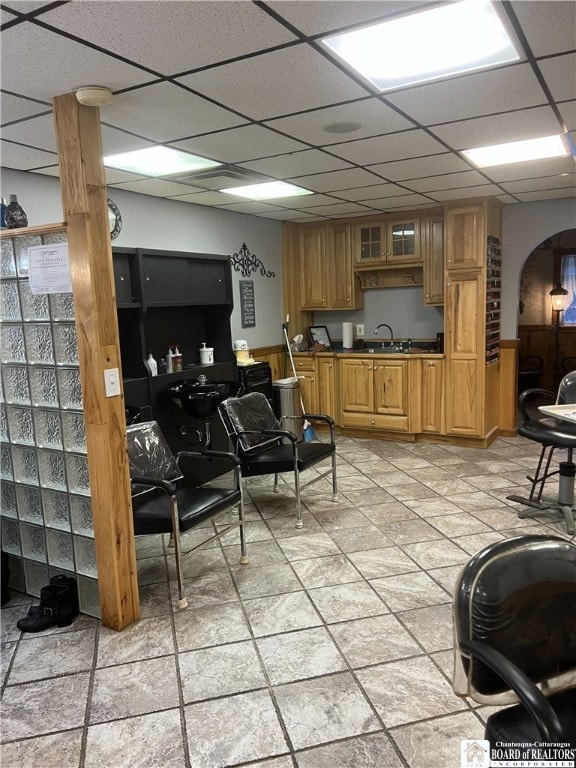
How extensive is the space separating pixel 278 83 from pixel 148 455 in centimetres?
202

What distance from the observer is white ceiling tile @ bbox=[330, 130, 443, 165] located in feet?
10.3

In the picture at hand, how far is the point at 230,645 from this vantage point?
2.48 meters

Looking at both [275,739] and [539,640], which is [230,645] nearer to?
[275,739]

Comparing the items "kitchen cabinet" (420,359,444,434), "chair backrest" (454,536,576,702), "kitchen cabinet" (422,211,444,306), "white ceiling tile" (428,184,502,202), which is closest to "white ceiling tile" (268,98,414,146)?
"white ceiling tile" (428,184,502,202)

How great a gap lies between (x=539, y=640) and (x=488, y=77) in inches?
85.4

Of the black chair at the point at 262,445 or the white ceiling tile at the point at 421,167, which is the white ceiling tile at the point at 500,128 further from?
the black chair at the point at 262,445

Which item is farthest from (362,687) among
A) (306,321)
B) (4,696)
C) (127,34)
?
(306,321)

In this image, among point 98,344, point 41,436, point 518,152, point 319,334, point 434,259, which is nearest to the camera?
point 98,344

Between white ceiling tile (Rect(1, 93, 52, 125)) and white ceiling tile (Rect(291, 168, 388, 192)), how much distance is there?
6.55 feet

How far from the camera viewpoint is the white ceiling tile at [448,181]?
417cm

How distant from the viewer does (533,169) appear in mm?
4066

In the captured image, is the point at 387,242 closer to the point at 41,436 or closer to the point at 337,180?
the point at 337,180

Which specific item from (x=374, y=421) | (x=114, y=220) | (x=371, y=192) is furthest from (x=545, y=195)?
(x=114, y=220)

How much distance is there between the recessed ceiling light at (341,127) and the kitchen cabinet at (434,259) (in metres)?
2.99
